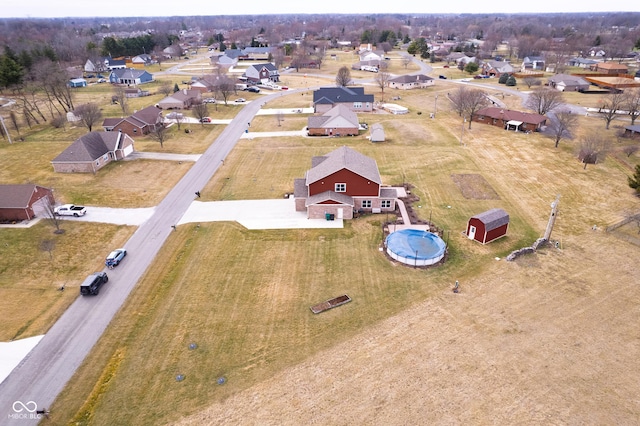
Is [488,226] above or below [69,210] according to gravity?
below

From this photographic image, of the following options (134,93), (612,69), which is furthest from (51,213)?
(612,69)

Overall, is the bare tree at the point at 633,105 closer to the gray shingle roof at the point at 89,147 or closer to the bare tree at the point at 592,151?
the bare tree at the point at 592,151

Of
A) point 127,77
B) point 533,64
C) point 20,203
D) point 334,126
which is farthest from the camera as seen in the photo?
point 533,64

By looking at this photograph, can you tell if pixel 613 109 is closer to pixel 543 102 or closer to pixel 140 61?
pixel 543 102

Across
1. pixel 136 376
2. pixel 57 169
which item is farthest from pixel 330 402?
pixel 57 169

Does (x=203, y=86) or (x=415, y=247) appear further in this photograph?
(x=203, y=86)

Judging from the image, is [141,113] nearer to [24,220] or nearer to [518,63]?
[24,220]

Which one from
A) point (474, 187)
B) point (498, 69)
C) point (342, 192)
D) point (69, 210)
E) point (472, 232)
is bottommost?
point (474, 187)

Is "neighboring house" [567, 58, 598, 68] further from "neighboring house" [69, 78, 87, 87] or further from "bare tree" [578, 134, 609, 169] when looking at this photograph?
"neighboring house" [69, 78, 87, 87]
